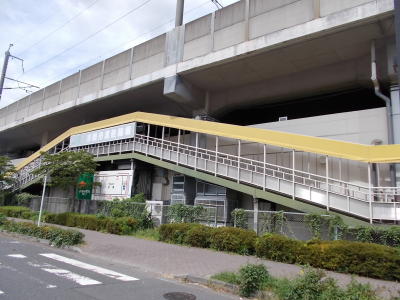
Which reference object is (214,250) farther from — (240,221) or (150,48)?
(150,48)

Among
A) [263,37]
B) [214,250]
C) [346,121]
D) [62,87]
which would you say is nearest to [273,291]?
[214,250]

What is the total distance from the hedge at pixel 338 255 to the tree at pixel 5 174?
28.2 m

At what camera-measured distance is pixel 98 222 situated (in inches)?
730

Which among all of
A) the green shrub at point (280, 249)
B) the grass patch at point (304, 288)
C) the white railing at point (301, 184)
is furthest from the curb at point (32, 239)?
the white railing at point (301, 184)

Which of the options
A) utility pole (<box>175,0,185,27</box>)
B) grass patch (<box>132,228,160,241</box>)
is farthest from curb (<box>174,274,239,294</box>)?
utility pole (<box>175,0,185,27</box>)

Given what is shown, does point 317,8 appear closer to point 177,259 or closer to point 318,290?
point 177,259

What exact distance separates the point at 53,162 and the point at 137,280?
55.4ft

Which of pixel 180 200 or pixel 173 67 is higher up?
pixel 173 67

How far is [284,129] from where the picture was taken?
826 inches

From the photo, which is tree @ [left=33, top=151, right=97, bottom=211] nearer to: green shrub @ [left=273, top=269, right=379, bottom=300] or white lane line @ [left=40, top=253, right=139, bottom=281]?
white lane line @ [left=40, top=253, right=139, bottom=281]

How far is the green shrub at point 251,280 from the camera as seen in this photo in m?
7.21

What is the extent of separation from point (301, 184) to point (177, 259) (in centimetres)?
735

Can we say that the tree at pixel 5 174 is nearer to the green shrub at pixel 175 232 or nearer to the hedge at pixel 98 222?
the hedge at pixel 98 222

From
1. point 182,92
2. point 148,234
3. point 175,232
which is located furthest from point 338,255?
point 182,92
